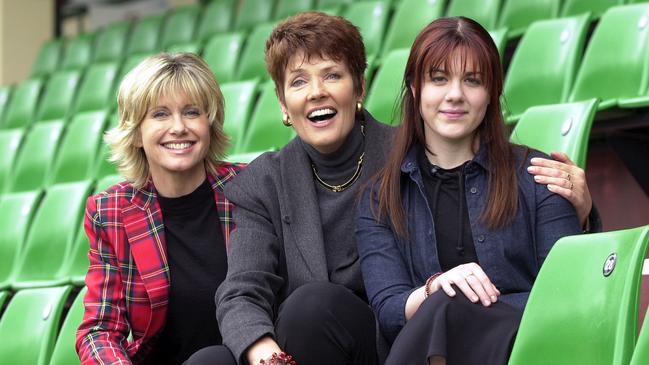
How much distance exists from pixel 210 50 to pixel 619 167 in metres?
2.20

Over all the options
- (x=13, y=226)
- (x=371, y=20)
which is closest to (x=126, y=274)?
(x=13, y=226)

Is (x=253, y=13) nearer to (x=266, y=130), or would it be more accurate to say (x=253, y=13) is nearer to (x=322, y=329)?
(x=266, y=130)

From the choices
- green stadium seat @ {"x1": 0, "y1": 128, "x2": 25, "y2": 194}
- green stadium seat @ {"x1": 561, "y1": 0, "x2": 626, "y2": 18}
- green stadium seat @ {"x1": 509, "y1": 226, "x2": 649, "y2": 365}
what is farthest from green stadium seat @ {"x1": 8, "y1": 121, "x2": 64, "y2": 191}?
green stadium seat @ {"x1": 509, "y1": 226, "x2": 649, "y2": 365}

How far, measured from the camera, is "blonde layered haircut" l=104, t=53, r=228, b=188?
2082 mm

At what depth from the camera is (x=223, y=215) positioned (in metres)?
2.11

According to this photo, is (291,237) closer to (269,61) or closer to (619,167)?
(269,61)

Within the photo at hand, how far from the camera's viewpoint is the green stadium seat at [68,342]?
94.1 inches

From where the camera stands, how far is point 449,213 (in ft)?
6.04

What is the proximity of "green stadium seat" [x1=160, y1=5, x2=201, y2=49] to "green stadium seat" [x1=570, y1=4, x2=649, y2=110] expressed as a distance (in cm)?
278

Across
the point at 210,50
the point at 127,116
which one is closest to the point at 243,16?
the point at 210,50

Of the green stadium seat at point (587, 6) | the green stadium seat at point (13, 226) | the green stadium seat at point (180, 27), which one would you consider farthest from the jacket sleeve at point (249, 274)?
the green stadium seat at point (180, 27)

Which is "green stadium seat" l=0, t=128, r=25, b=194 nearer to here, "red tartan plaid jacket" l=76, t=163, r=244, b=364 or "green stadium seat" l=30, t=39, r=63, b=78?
"green stadium seat" l=30, t=39, r=63, b=78

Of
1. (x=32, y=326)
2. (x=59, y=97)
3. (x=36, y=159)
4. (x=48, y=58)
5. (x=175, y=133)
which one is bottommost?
(x=32, y=326)

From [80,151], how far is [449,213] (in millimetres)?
2324
